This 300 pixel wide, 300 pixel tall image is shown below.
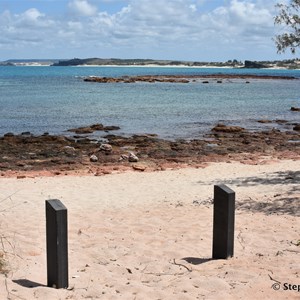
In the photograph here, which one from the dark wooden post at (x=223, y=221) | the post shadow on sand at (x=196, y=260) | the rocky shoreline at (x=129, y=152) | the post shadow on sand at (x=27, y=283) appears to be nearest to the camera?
the post shadow on sand at (x=27, y=283)

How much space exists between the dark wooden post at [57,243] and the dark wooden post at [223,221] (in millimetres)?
2045

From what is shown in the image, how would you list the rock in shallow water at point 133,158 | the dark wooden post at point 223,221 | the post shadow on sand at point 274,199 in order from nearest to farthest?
the dark wooden post at point 223,221 → the post shadow on sand at point 274,199 → the rock in shallow water at point 133,158

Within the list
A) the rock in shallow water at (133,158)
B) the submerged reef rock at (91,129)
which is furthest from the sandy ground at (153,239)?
the submerged reef rock at (91,129)

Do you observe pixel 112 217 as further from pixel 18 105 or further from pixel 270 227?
pixel 18 105

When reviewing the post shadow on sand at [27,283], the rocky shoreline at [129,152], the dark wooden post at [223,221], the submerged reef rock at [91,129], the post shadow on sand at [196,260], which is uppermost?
the dark wooden post at [223,221]

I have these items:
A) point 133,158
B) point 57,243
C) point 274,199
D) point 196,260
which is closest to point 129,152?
point 133,158

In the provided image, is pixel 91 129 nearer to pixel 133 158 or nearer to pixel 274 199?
pixel 133 158

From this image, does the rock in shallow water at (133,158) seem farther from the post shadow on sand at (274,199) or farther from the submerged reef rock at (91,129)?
the submerged reef rock at (91,129)

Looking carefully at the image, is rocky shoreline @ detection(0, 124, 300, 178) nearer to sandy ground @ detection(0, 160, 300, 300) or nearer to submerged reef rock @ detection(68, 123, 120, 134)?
submerged reef rock @ detection(68, 123, 120, 134)

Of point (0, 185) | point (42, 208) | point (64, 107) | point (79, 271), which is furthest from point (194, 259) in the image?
point (64, 107)

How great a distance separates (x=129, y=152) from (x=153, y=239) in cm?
1271

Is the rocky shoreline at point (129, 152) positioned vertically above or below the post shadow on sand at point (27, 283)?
below

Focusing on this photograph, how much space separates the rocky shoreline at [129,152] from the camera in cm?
1767

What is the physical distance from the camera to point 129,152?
68.3ft
